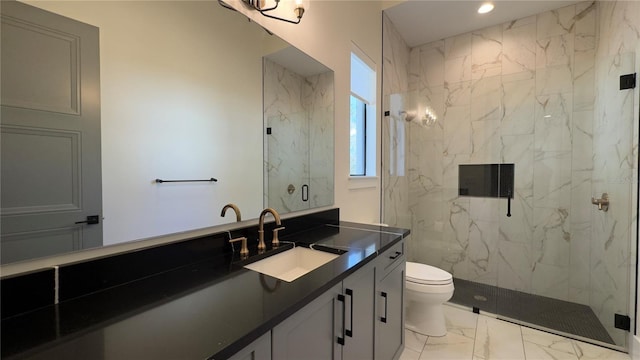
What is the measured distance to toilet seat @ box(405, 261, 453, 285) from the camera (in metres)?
2.08

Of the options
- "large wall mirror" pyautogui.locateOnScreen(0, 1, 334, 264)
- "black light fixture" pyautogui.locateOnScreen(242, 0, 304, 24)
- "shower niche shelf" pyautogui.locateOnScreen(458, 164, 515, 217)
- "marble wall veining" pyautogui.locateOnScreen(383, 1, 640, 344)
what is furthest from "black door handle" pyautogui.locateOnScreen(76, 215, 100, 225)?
"shower niche shelf" pyautogui.locateOnScreen(458, 164, 515, 217)

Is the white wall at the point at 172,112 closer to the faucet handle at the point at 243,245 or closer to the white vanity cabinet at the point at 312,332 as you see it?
the faucet handle at the point at 243,245

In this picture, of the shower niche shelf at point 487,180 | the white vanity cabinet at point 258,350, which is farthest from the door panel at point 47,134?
the shower niche shelf at point 487,180

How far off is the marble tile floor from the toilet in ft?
0.23

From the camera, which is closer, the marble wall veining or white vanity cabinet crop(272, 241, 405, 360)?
white vanity cabinet crop(272, 241, 405, 360)

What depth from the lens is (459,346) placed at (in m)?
2.04

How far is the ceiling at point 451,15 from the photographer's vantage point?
2615 mm

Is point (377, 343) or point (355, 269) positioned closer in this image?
point (355, 269)

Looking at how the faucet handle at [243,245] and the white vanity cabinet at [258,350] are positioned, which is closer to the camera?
the white vanity cabinet at [258,350]

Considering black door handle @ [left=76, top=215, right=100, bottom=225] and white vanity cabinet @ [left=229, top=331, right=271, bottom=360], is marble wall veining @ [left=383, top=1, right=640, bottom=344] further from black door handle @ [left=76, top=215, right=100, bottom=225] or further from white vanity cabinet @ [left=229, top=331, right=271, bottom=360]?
black door handle @ [left=76, top=215, right=100, bottom=225]

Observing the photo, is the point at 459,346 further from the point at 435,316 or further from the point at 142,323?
the point at 142,323

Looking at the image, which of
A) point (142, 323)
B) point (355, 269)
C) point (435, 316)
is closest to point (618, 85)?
point (435, 316)

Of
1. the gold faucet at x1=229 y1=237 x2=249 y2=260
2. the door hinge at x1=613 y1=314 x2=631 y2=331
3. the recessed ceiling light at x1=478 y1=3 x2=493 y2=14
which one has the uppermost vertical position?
the recessed ceiling light at x1=478 y1=3 x2=493 y2=14

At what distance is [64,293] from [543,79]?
3855 millimetres
